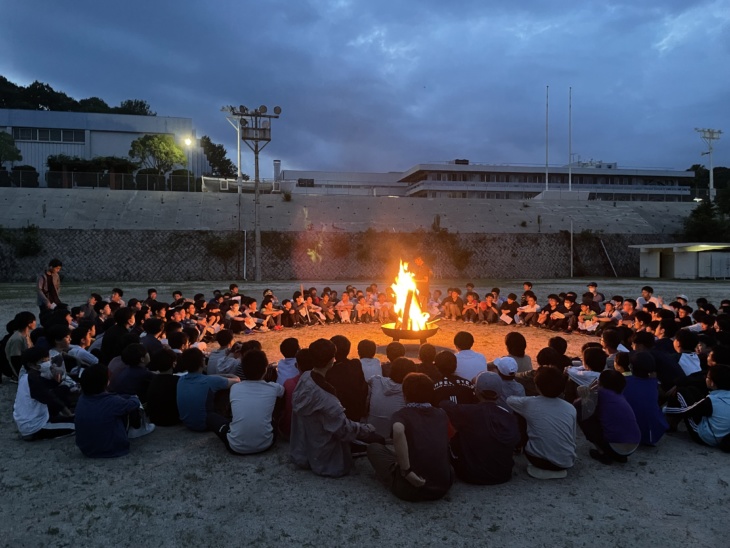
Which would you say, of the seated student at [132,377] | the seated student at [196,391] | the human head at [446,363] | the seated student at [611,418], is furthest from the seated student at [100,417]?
the seated student at [611,418]

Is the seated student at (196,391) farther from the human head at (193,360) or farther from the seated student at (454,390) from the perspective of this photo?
the seated student at (454,390)

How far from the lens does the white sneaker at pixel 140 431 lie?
603 centimetres

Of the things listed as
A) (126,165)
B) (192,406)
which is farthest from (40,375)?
(126,165)

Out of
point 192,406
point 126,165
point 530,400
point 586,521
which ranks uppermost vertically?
point 126,165

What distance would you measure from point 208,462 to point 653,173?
264 feet

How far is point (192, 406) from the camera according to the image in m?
6.18

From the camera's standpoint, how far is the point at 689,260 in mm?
36188

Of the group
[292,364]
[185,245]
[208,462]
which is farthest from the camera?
[185,245]

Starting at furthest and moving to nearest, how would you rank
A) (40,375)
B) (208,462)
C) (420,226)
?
(420,226)
(40,375)
(208,462)

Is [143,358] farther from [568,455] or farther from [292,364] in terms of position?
[568,455]

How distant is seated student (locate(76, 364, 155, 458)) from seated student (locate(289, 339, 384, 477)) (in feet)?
6.26

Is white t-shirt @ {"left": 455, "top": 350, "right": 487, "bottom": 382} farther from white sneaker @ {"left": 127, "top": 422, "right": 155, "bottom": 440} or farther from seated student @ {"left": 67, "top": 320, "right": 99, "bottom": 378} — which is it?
seated student @ {"left": 67, "top": 320, "right": 99, "bottom": 378}

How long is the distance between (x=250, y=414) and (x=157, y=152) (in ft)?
170

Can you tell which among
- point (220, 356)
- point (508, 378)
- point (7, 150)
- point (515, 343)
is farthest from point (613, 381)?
point (7, 150)
